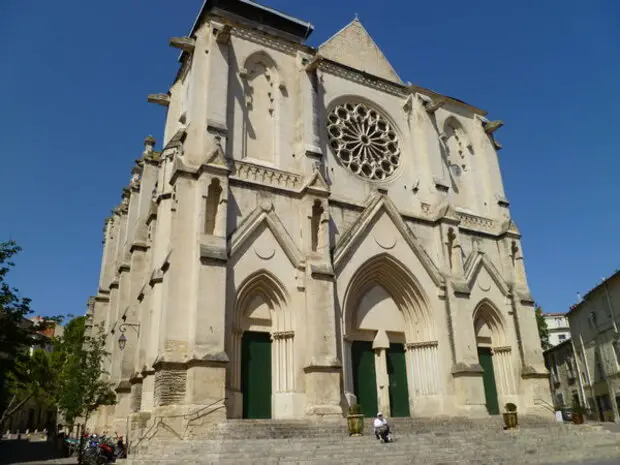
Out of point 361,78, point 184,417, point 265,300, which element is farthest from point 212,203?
point 361,78

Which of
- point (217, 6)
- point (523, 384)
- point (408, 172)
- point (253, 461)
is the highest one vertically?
point (217, 6)

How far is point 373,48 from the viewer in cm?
2377

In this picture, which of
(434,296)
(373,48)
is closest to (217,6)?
(373,48)

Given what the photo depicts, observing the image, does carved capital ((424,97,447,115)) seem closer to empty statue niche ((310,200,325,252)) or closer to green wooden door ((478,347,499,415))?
empty statue niche ((310,200,325,252))

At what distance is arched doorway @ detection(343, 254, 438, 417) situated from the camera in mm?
18014

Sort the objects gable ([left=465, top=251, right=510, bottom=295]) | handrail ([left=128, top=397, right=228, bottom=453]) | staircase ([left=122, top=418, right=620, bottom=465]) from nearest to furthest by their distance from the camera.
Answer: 1. staircase ([left=122, top=418, right=620, bottom=465])
2. handrail ([left=128, top=397, right=228, bottom=453])
3. gable ([left=465, top=251, right=510, bottom=295])

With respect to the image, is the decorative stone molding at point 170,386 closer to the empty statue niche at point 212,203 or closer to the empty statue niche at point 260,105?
the empty statue niche at point 212,203

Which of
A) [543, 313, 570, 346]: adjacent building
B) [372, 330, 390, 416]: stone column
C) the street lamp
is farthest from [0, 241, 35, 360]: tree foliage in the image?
[543, 313, 570, 346]: adjacent building

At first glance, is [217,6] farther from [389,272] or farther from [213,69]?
[389,272]

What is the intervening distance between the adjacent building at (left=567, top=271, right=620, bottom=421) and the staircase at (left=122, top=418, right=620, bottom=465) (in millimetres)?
13089

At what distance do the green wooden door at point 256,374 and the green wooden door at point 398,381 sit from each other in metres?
4.88

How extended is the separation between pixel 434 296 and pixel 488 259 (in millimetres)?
4134

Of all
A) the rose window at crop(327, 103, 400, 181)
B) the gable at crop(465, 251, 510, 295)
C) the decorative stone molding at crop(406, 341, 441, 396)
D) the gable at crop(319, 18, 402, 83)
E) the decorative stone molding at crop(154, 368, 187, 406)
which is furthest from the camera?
the gable at crop(319, 18, 402, 83)

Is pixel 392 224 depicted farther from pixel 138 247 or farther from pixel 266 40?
pixel 138 247
